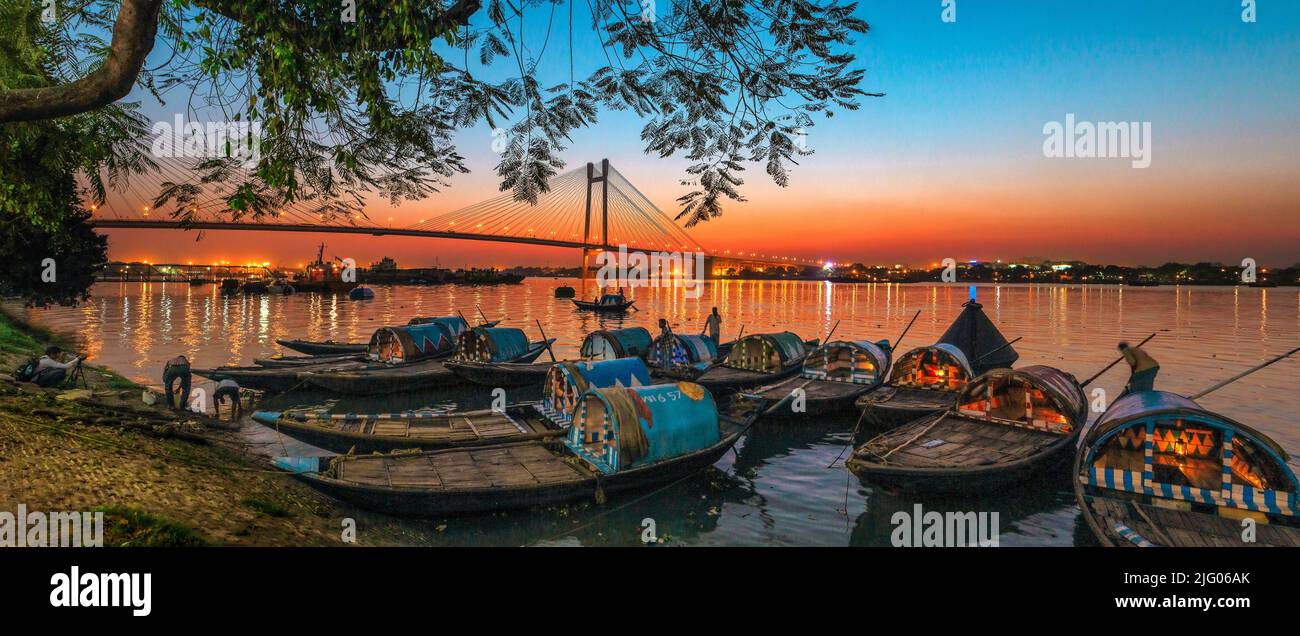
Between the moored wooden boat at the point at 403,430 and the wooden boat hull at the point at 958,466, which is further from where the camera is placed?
the moored wooden boat at the point at 403,430

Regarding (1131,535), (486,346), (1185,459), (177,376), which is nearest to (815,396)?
(1185,459)

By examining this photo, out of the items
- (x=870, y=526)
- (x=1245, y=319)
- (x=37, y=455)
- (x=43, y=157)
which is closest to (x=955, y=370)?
(x=870, y=526)

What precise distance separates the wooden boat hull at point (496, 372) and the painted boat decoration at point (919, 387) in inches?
452

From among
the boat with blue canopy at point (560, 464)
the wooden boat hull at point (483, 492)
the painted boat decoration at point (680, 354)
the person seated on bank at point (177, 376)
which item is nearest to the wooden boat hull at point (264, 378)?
the person seated on bank at point (177, 376)

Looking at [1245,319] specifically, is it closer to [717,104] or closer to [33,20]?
[717,104]

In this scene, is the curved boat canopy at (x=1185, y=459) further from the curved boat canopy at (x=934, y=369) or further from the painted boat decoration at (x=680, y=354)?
the painted boat decoration at (x=680, y=354)

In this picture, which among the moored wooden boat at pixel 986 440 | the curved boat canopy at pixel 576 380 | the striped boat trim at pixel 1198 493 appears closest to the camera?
the striped boat trim at pixel 1198 493

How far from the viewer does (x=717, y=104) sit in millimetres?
6578

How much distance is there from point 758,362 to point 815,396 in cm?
496

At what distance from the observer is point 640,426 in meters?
10.6

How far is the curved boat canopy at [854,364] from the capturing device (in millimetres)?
19156

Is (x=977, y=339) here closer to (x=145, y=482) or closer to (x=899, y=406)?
(x=899, y=406)

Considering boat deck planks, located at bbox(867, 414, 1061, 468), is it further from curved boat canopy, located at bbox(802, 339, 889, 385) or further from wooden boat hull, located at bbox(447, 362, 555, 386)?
wooden boat hull, located at bbox(447, 362, 555, 386)

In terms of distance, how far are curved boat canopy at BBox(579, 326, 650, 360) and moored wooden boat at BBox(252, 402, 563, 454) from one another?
9.80 meters
